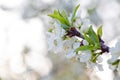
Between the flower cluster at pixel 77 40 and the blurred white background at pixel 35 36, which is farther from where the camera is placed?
the blurred white background at pixel 35 36

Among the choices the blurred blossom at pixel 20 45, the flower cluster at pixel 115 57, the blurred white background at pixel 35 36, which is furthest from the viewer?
the blurred blossom at pixel 20 45

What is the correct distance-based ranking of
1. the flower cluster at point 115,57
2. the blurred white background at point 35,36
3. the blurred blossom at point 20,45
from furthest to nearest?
the blurred blossom at point 20,45
the blurred white background at point 35,36
the flower cluster at point 115,57

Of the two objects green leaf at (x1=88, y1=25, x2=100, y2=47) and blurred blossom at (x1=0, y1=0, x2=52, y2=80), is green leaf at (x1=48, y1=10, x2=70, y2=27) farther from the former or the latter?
blurred blossom at (x1=0, y1=0, x2=52, y2=80)

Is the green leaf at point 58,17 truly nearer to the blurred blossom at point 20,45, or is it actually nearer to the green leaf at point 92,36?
the green leaf at point 92,36

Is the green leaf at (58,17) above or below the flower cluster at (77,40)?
above

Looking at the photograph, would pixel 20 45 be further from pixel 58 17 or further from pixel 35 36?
pixel 58 17

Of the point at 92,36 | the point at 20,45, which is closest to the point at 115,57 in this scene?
the point at 92,36

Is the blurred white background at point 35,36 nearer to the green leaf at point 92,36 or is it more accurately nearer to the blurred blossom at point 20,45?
the blurred blossom at point 20,45

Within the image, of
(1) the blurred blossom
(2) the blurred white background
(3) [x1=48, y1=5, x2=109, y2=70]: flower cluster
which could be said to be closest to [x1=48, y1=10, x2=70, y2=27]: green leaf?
(3) [x1=48, y1=5, x2=109, y2=70]: flower cluster

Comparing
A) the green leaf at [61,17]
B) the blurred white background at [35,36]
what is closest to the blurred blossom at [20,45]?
the blurred white background at [35,36]

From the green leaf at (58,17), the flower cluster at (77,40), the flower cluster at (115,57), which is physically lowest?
the flower cluster at (115,57)
